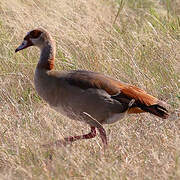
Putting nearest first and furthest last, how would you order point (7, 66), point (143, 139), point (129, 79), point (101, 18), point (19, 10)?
point (143, 139)
point (129, 79)
point (7, 66)
point (19, 10)
point (101, 18)

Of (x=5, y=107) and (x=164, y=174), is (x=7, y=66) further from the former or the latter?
(x=164, y=174)

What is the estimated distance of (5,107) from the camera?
19.3 ft

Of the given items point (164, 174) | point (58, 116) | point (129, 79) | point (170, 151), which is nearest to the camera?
point (164, 174)

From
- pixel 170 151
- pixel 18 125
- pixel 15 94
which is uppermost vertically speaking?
pixel 170 151

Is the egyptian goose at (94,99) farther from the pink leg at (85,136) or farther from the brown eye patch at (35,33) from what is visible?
the brown eye patch at (35,33)

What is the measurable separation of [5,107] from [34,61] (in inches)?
45.6

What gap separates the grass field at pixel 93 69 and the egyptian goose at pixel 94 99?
196mm

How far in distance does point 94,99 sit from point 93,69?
1.71 meters

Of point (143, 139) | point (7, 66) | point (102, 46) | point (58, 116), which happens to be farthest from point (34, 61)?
point (143, 139)

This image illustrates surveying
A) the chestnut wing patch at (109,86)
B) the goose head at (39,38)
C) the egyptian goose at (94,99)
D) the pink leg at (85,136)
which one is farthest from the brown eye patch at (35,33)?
the pink leg at (85,136)

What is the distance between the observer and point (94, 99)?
503 centimetres

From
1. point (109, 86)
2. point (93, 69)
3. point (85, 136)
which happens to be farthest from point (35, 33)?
point (93, 69)

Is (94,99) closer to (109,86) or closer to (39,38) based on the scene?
(109,86)

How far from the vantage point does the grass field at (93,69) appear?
4.39m
